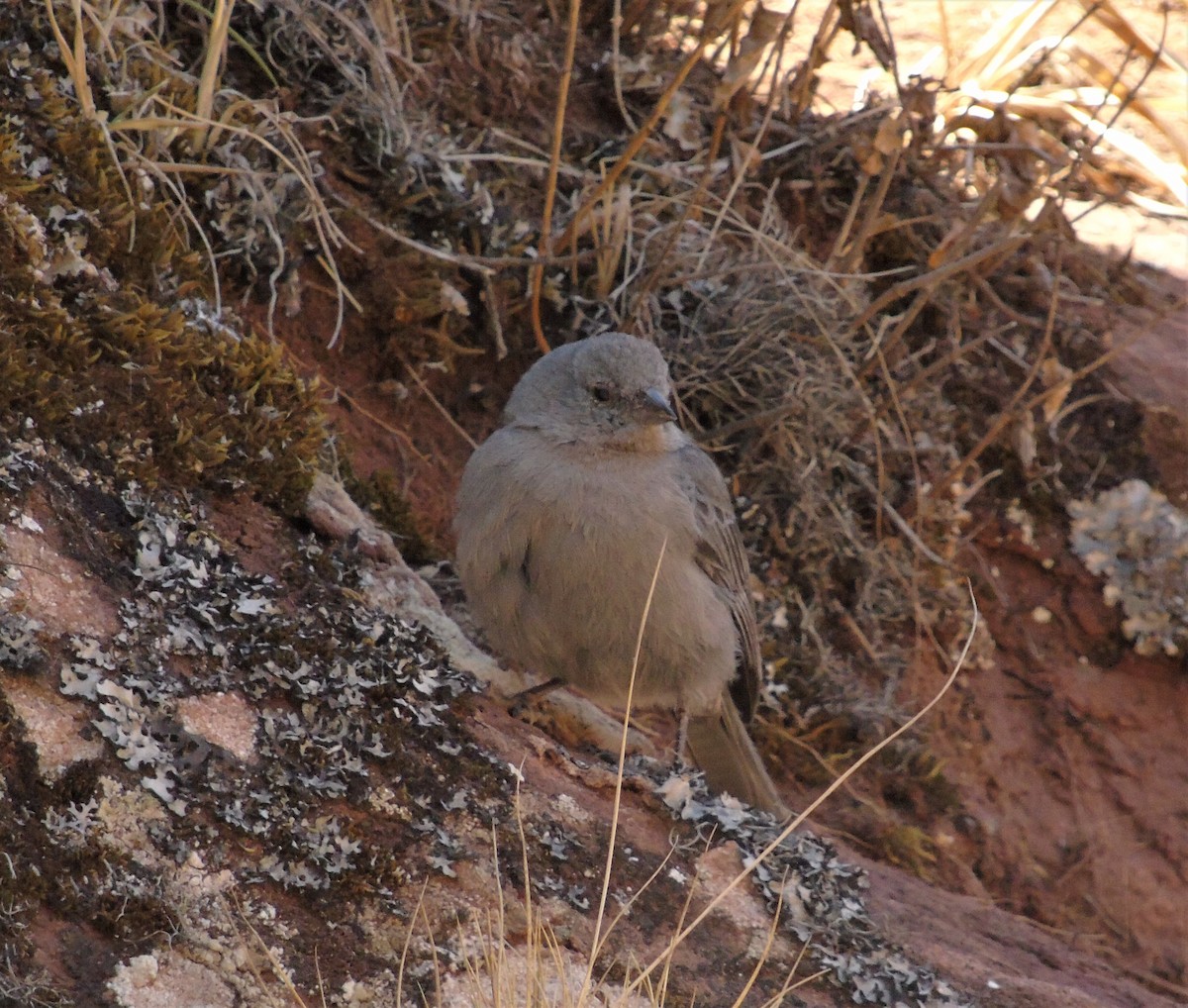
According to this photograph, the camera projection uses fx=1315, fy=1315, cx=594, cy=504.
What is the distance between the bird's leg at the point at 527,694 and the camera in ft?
14.7

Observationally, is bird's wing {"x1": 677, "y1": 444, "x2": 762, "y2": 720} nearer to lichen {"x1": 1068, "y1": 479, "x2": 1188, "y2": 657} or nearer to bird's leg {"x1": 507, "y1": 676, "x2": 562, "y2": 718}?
bird's leg {"x1": 507, "y1": 676, "x2": 562, "y2": 718}

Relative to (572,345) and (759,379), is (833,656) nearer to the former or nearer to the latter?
(759,379)

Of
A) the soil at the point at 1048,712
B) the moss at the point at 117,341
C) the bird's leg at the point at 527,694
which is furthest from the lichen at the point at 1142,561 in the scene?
the moss at the point at 117,341

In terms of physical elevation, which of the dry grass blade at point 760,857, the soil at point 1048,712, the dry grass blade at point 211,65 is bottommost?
the soil at point 1048,712

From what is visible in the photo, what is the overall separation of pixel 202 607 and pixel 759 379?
3.14m

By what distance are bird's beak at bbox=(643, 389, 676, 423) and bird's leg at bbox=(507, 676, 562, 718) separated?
39.1 inches

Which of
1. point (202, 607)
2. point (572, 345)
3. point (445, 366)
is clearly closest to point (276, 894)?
point (202, 607)

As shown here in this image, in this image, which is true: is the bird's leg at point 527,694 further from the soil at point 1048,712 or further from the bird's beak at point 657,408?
the bird's beak at point 657,408

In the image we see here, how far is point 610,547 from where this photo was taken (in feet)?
14.2

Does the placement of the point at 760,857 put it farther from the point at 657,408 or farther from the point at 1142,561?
the point at 1142,561

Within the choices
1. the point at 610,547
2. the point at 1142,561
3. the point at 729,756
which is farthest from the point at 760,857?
the point at 1142,561

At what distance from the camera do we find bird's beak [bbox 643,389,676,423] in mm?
4598

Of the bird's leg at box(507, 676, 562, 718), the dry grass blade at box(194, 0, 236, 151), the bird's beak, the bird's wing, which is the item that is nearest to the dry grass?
the dry grass blade at box(194, 0, 236, 151)

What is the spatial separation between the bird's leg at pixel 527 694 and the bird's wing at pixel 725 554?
0.69 metres
